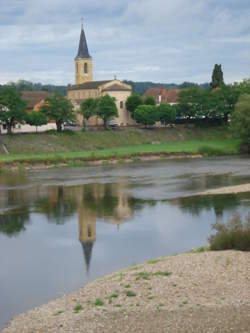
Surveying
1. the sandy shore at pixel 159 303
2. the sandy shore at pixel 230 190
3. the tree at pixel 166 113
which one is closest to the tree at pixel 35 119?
the tree at pixel 166 113

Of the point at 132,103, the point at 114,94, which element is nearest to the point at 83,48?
the point at 114,94

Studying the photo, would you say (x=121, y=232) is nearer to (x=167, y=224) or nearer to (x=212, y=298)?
(x=167, y=224)

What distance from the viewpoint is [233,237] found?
71.2ft

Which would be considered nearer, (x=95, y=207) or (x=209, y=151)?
(x=95, y=207)

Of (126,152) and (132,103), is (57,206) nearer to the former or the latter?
(126,152)

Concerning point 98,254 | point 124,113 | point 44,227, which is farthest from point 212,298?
point 124,113

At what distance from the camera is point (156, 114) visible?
83375 millimetres

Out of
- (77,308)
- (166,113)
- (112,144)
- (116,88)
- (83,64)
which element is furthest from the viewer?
(83,64)

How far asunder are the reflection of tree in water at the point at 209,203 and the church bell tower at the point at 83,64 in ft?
246

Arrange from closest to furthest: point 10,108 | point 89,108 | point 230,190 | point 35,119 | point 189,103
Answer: point 230,190 → point 10,108 → point 35,119 → point 89,108 → point 189,103

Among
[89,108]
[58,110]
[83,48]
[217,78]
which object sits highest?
[83,48]

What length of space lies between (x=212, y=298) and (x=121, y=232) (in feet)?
38.2

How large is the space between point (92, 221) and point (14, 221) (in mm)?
4052

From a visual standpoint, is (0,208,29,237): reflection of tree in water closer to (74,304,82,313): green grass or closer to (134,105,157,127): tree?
(74,304,82,313): green grass
